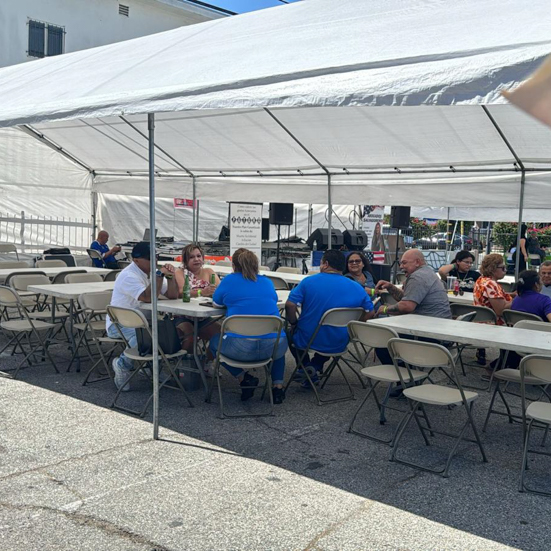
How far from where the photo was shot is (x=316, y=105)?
145 inches

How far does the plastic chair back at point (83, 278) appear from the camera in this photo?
776 centimetres

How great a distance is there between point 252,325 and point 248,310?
0.23 m

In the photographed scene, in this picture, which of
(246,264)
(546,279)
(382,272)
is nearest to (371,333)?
(246,264)

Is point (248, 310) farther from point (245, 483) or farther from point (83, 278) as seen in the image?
point (83, 278)

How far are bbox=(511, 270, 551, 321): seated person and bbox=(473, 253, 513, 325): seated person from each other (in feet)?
1.30

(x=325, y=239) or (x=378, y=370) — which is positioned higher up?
(x=325, y=239)

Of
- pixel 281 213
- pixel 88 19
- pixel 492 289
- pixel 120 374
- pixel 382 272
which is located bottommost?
pixel 120 374

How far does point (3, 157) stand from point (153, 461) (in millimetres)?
11263

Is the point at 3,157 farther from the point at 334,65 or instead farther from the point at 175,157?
the point at 334,65

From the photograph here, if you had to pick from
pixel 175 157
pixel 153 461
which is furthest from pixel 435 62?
pixel 175 157

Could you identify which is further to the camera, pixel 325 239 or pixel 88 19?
pixel 88 19

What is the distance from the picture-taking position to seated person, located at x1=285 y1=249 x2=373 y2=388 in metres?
5.62

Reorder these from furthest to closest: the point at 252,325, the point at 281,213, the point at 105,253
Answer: the point at 281,213 < the point at 105,253 < the point at 252,325

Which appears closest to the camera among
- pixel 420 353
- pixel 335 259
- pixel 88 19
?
pixel 420 353
